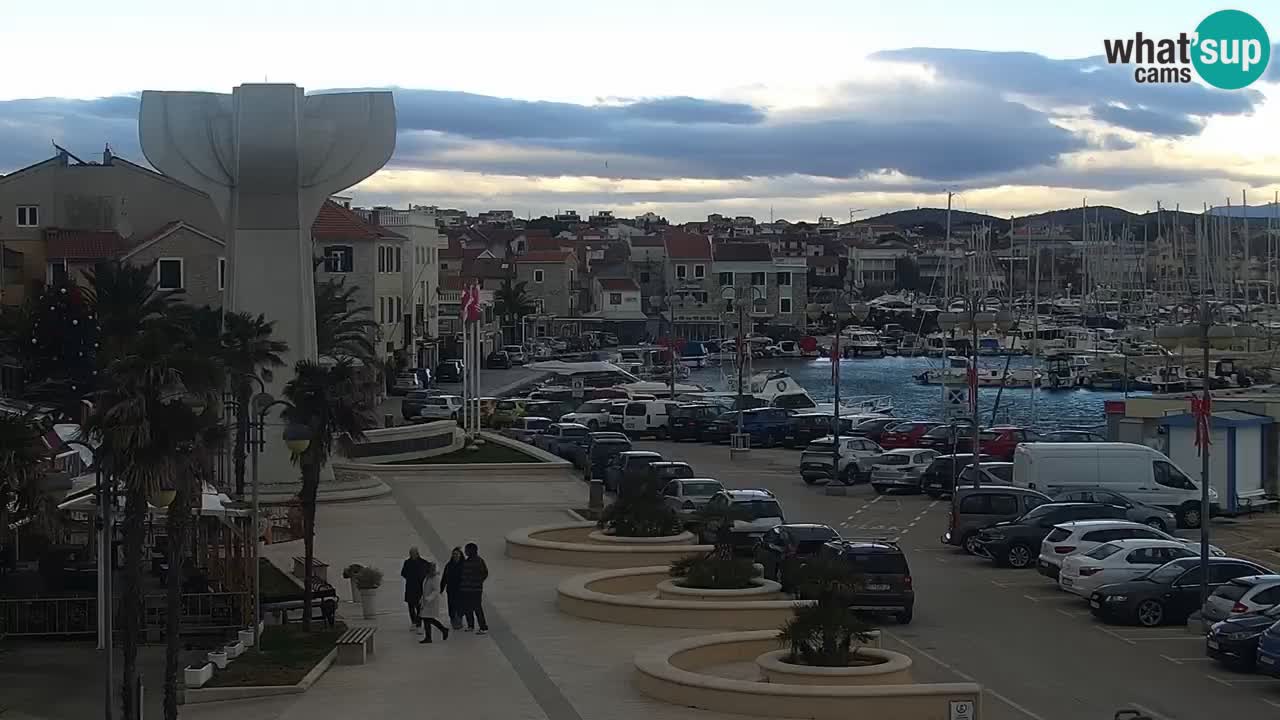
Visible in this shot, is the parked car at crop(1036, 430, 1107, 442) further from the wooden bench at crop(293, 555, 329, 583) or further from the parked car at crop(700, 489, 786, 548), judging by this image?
the wooden bench at crop(293, 555, 329, 583)

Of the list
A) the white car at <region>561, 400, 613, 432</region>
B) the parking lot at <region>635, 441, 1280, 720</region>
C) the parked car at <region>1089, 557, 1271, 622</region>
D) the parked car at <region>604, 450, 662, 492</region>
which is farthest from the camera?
the white car at <region>561, 400, 613, 432</region>

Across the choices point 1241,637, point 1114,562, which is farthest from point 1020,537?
point 1241,637

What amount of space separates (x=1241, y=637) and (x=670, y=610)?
7.63 meters

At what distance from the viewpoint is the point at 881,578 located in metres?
25.8

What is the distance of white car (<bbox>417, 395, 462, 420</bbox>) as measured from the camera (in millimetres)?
66250

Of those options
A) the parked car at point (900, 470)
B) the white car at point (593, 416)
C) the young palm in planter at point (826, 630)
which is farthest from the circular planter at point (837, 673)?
the white car at point (593, 416)

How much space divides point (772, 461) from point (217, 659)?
35301 mm

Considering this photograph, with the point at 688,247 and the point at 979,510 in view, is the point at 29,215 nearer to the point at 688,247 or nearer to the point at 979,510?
the point at 979,510

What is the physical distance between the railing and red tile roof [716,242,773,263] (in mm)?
133700

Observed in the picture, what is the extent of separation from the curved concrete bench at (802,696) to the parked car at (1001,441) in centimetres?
3383

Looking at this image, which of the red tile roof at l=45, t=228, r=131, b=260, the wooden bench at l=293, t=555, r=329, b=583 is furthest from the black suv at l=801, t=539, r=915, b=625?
the red tile roof at l=45, t=228, r=131, b=260

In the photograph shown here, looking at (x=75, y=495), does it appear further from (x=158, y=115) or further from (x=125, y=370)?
(x=158, y=115)

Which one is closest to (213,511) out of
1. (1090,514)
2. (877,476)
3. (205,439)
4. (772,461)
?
(205,439)

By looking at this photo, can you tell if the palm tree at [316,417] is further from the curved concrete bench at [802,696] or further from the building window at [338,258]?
the building window at [338,258]
